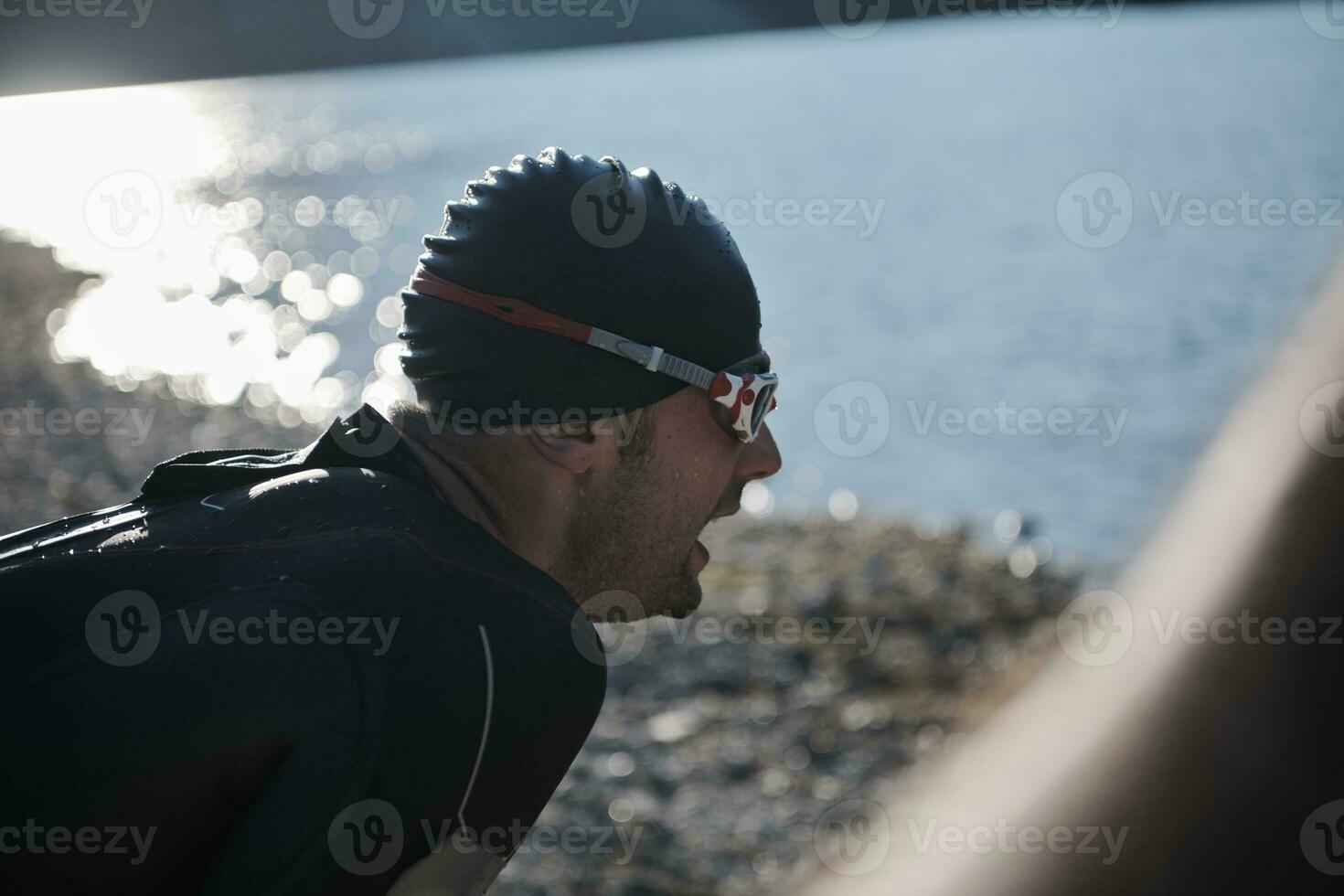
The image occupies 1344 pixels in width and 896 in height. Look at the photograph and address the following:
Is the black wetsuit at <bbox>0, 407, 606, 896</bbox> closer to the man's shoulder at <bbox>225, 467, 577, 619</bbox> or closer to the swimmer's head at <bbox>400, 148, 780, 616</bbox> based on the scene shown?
the man's shoulder at <bbox>225, 467, 577, 619</bbox>

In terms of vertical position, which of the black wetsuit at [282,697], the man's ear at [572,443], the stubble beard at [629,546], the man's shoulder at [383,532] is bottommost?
the black wetsuit at [282,697]

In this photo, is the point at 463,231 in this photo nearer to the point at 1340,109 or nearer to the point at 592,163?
the point at 592,163

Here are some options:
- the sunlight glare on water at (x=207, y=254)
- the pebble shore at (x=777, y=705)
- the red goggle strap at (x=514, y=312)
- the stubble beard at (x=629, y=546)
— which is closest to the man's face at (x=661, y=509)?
the stubble beard at (x=629, y=546)

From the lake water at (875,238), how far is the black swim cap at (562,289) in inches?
13.7

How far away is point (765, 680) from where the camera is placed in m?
9.06

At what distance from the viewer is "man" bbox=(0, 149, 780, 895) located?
76.0 inches

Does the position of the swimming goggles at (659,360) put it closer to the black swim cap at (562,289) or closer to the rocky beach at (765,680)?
the black swim cap at (562,289)

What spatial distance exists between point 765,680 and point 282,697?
7319 mm

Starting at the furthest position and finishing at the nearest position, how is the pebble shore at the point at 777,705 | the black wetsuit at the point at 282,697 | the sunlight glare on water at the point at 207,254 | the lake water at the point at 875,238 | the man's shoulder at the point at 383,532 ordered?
the sunlight glare on water at the point at 207,254
the lake water at the point at 875,238
the pebble shore at the point at 777,705
the man's shoulder at the point at 383,532
the black wetsuit at the point at 282,697

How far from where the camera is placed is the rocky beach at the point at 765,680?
6.96m

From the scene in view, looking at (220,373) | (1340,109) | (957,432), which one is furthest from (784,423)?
(1340,109)

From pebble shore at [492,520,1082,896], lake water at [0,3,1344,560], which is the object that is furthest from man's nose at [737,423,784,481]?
pebble shore at [492,520,1082,896]

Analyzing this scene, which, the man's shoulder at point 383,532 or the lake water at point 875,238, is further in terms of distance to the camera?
the lake water at point 875,238

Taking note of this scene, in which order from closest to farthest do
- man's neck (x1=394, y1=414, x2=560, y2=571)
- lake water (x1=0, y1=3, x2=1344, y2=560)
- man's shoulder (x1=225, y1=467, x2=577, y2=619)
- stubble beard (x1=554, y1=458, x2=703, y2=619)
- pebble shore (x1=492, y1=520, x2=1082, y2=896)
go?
1. man's shoulder (x1=225, y1=467, x2=577, y2=619)
2. man's neck (x1=394, y1=414, x2=560, y2=571)
3. stubble beard (x1=554, y1=458, x2=703, y2=619)
4. pebble shore (x1=492, y1=520, x2=1082, y2=896)
5. lake water (x1=0, y1=3, x2=1344, y2=560)
